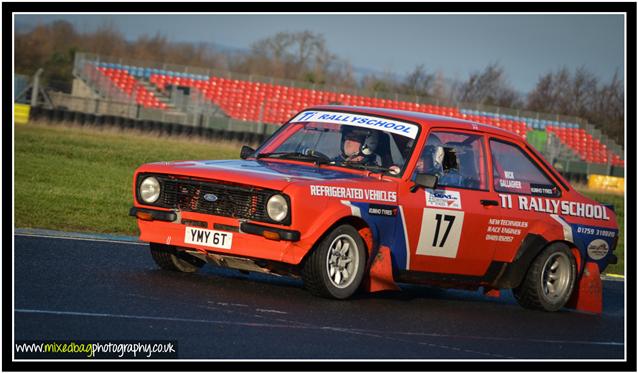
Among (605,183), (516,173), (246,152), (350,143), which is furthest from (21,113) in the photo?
(516,173)

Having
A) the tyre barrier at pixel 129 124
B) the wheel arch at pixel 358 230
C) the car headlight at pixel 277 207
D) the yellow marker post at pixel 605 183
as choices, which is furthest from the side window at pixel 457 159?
the yellow marker post at pixel 605 183

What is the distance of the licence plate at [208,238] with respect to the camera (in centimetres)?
844

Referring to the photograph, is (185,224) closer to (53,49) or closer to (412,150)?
(412,150)

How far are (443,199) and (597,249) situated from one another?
6.39ft

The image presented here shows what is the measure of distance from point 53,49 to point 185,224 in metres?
68.5

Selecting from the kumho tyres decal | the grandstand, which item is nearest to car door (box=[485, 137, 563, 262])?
the kumho tyres decal

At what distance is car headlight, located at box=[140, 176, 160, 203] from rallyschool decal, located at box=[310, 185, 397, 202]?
1.33 m

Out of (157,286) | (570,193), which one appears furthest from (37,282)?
(570,193)

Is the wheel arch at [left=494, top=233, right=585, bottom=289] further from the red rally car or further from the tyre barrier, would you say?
the tyre barrier

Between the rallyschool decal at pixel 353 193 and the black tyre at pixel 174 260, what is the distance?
1.53 m

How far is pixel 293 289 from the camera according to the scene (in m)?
9.24

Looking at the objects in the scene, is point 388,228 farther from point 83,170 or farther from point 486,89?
point 486,89

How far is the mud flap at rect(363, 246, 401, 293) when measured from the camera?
8.86m

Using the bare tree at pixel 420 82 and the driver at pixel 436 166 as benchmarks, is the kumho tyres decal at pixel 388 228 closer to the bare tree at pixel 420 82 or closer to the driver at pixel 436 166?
the driver at pixel 436 166
